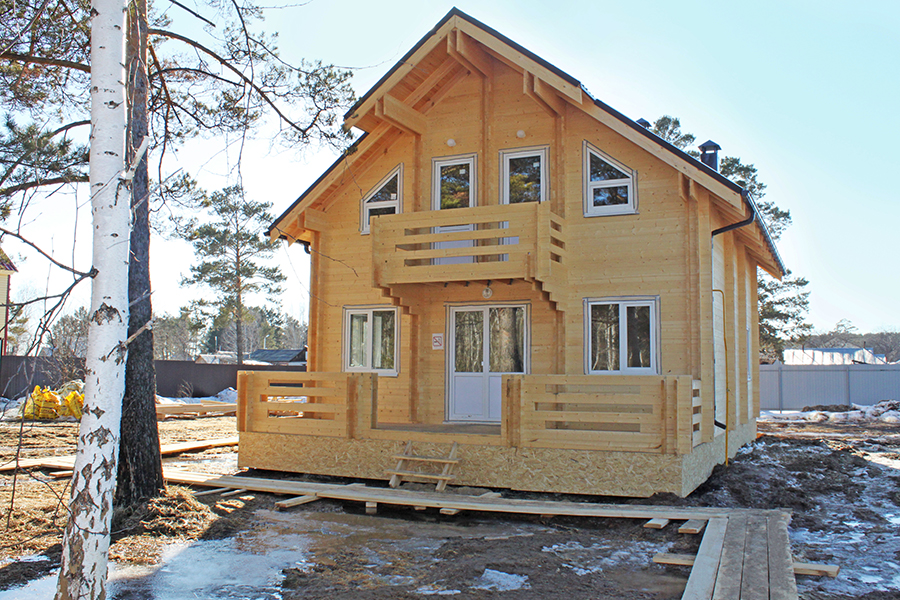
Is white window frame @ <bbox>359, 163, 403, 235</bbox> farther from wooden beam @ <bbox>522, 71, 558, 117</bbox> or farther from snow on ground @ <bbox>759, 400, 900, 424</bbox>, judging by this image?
snow on ground @ <bbox>759, 400, 900, 424</bbox>

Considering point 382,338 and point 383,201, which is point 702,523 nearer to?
point 382,338

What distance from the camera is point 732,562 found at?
655cm

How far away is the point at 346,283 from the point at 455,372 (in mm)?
2926

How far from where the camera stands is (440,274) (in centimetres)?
1231

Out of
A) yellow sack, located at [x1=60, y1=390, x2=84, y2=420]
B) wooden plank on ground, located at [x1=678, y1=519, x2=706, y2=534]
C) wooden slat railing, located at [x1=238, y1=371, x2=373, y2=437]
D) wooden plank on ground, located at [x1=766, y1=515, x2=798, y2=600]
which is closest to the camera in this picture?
wooden plank on ground, located at [x1=766, y1=515, x2=798, y2=600]

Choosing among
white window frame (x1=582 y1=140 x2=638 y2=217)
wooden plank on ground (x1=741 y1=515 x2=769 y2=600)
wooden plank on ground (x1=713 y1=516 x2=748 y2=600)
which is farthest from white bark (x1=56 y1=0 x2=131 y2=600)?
white window frame (x1=582 y1=140 x2=638 y2=217)

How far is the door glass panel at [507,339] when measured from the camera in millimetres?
13367

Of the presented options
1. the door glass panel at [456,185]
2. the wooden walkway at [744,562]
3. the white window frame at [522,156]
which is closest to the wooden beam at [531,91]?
the white window frame at [522,156]

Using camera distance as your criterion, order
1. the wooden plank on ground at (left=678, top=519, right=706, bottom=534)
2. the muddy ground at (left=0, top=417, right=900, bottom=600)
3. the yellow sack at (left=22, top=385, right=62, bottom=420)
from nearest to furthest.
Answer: the muddy ground at (left=0, top=417, right=900, bottom=600), the wooden plank on ground at (left=678, top=519, right=706, bottom=534), the yellow sack at (left=22, top=385, right=62, bottom=420)

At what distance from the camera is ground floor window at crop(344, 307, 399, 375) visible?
14.2 m

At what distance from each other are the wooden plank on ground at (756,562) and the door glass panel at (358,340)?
323 inches

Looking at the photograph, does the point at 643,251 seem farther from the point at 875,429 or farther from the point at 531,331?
the point at 875,429

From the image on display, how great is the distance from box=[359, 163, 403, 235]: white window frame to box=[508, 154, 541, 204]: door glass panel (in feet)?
7.71

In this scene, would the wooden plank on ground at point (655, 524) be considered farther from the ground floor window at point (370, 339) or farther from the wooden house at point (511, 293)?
the ground floor window at point (370, 339)
